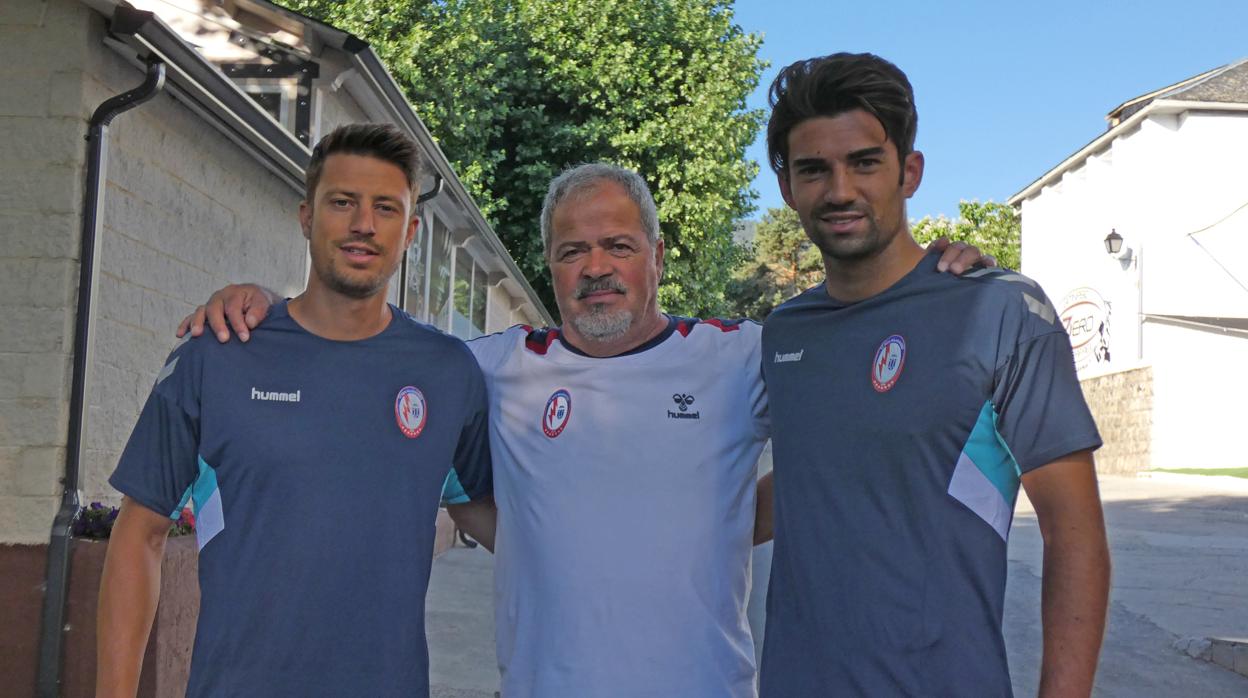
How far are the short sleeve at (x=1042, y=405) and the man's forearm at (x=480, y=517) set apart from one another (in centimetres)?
153

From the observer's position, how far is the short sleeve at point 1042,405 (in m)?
2.30

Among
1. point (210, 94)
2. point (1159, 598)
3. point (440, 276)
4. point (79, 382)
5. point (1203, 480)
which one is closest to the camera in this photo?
point (79, 382)

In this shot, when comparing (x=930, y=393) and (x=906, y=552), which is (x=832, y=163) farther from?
(x=906, y=552)

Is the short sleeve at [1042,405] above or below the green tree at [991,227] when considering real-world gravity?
below

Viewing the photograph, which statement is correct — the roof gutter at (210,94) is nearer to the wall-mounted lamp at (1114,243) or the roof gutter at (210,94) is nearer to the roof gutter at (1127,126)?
the wall-mounted lamp at (1114,243)

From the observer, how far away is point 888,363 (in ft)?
8.15

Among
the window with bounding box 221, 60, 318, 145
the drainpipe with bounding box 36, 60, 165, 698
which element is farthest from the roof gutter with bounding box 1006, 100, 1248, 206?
the drainpipe with bounding box 36, 60, 165, 698

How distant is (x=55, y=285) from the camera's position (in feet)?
17.9

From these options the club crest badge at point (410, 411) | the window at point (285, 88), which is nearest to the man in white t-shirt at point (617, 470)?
the club crest badge at point (410, 411)

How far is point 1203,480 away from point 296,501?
23.9m

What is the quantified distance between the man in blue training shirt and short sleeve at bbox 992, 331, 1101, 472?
1.38 m

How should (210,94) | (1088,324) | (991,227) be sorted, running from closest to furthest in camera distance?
1. (210,94)
2. (1088,324)
3. (991,227)

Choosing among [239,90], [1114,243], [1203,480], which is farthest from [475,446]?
[1114,243]

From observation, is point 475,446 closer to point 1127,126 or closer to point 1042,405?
point 1042,405
